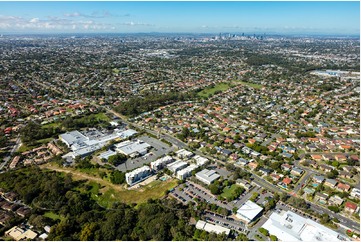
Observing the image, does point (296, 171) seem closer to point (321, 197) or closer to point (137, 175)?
point (321, 197)

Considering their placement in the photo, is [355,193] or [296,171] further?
[296,171]

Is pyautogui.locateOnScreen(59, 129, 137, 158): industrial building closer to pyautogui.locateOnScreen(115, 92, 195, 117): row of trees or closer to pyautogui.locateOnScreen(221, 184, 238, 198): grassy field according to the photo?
pyautogui.locateOnScreen(115, 92, 195, 117): row of trees

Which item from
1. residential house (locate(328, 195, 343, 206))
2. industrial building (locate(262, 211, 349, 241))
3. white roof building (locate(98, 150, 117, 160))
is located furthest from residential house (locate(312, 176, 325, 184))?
white roof building (locate(98, 150, 117, 160))

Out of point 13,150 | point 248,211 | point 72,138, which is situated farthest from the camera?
point 72,138

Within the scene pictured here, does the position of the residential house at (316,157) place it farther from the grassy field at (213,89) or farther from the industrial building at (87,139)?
the grassy field at (213,89)

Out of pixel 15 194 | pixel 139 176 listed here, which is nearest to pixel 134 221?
pixel 139 176

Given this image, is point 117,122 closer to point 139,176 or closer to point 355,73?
point 139,176

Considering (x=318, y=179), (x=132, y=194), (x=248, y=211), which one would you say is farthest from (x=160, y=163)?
(x=318, y=179)
